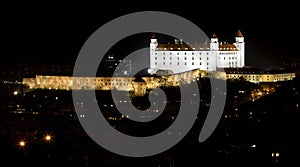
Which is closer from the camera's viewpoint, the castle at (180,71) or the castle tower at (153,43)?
the castle at (180,71)

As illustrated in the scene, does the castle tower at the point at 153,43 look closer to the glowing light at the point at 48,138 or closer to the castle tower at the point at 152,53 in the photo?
the castle tower at the point at 152,53

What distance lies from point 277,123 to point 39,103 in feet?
30.9

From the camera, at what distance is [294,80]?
74.0ft

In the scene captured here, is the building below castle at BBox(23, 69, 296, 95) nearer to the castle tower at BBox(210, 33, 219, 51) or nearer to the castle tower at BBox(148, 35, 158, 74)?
the castle tower at BBox(210, 33, 219, 51)

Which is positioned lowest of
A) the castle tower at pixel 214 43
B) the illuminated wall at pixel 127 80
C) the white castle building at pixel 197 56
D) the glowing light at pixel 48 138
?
the glowing light at pixel 48 138

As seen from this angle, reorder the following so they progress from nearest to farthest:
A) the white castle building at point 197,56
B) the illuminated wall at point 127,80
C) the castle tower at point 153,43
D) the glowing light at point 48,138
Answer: the glowing light at point 48,138 < the illuminated wall at point 127,80 < the white castle building at point 197,56 < the castle tower at point 153,43

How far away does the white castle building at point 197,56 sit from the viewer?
80.7 feet

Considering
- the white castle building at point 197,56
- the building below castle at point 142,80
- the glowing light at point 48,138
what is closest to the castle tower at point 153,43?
the white castle building at point 197,56

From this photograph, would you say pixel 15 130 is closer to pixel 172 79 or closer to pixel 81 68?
pixel 172 79

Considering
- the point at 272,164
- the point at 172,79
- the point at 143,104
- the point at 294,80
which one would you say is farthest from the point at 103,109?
the point at 272,164

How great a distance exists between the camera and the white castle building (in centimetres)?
2459

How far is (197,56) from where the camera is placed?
979 inches

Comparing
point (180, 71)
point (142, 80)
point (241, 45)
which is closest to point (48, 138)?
point (142, 80)

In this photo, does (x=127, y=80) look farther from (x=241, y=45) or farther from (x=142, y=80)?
(x=241, y=45)
